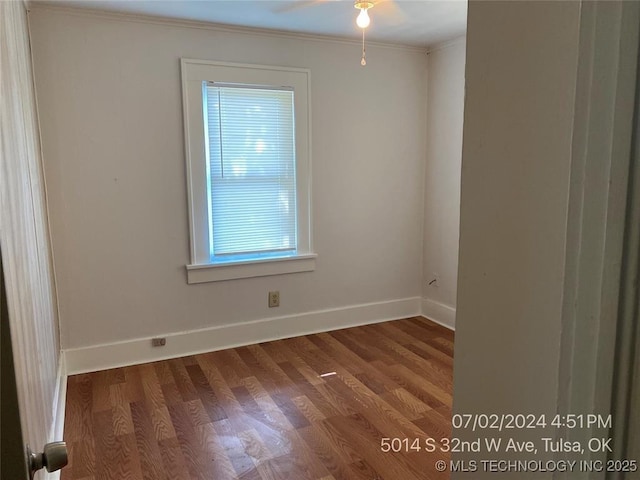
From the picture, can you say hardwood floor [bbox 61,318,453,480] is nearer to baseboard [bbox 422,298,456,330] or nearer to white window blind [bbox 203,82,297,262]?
baseboard [bbox 422,298,456,330]

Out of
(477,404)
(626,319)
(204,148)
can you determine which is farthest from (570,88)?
(204,148)

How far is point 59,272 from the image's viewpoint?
9.36 feet

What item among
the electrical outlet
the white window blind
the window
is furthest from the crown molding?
the electrical outlet

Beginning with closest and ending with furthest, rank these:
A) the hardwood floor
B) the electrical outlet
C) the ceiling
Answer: the hardwood floor
the ceiling
the electrical outlet

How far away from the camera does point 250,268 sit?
335cm

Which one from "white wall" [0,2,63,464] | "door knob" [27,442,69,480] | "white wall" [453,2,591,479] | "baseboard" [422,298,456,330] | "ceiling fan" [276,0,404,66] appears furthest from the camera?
"baseboard" [422,298,456,330]

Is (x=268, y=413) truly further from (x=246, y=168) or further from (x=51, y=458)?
(x=51, y=458)

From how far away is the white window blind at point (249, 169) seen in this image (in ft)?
10.3

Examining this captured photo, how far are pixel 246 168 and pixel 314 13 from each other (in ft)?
3.65

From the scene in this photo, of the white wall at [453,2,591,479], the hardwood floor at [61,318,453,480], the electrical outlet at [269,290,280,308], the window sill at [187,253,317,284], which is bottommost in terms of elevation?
the hardwood floor at [61,318,453,480]

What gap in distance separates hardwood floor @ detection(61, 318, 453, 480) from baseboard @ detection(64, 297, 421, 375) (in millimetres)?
83

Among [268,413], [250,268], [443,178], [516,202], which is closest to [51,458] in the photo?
[516,202]

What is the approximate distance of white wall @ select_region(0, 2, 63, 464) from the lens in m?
1.21

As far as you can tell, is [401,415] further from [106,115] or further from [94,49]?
[94,49]
